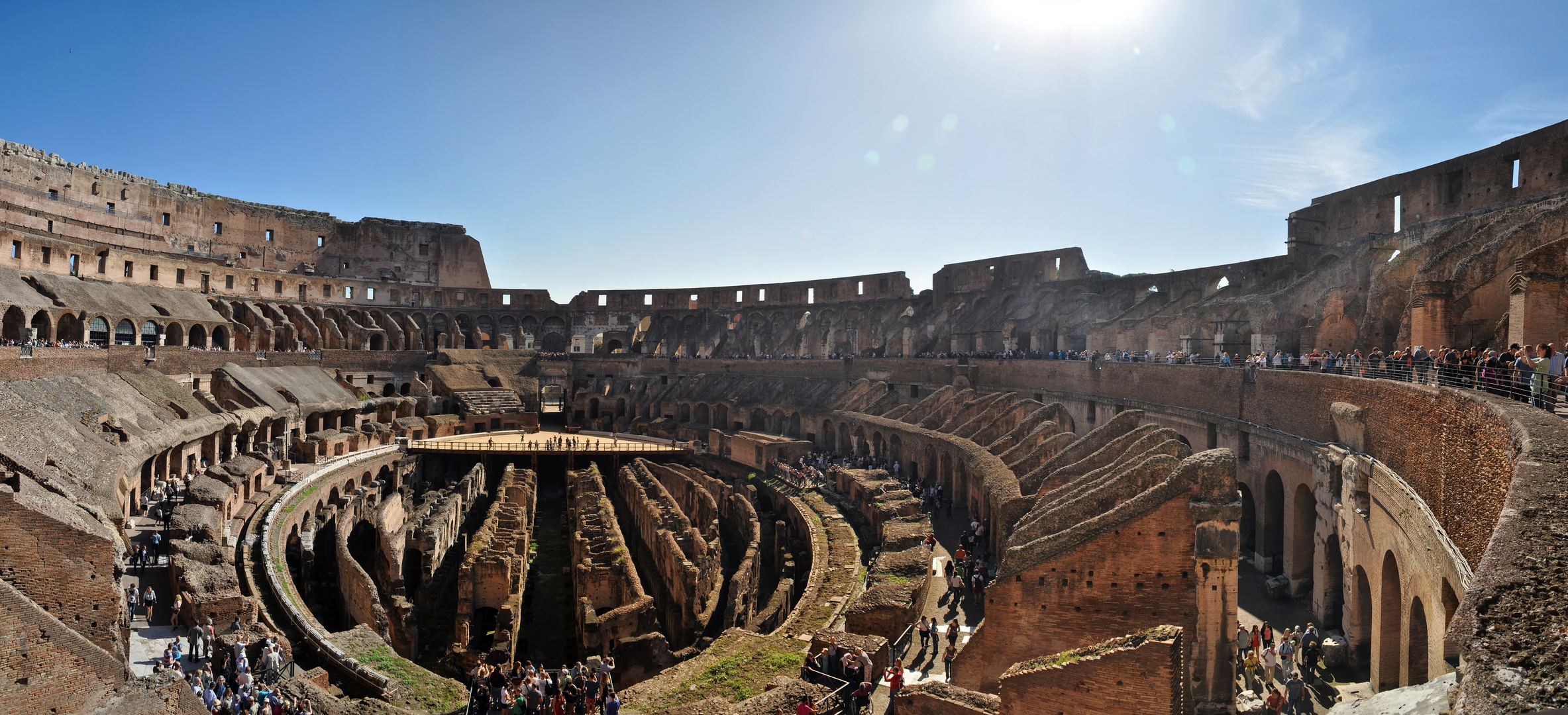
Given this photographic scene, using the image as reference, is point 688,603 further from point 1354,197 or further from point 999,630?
point 1354,197

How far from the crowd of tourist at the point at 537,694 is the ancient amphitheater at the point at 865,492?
24.4 inches

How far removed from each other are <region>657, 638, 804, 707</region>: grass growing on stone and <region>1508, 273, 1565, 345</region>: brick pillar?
12.2 metres

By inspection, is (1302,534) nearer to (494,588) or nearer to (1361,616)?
(1361,616)

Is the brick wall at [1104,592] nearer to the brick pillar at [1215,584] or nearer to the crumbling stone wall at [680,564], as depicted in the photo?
the brick pillar at [1215,584]

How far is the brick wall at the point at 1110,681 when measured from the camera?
9266 mm

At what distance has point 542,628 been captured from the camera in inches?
771

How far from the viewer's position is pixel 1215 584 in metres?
11.3

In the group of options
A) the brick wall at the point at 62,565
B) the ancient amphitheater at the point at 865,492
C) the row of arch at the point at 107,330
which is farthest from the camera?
the row of arch at the point at 107,330

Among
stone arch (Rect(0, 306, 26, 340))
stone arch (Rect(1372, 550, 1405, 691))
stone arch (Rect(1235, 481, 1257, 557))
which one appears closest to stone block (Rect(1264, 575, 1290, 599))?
stone arch (Rect(1235, 481, 1257, 557))

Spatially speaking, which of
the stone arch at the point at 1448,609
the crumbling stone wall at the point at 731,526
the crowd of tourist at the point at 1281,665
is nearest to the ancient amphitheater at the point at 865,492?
the stone arch at the point at 1448,609

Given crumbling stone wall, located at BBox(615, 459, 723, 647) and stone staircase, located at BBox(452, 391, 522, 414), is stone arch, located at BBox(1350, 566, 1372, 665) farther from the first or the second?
stone staircase, located at BBox(452, 391, 522, 414)

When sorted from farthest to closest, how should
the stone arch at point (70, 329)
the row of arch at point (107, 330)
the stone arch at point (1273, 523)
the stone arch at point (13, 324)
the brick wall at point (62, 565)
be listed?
1. the stone arch at point (70, 329)
2. the row of arch at point (107, 330)
3. the stone arch at point (13, 324)
4. the stone arch at point (1273, 523)
5. the brick wall at point (62, 565)

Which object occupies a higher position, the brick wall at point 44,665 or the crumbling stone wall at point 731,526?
the brick wall at point 44,665

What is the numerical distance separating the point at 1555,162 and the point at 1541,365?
15.8 m
